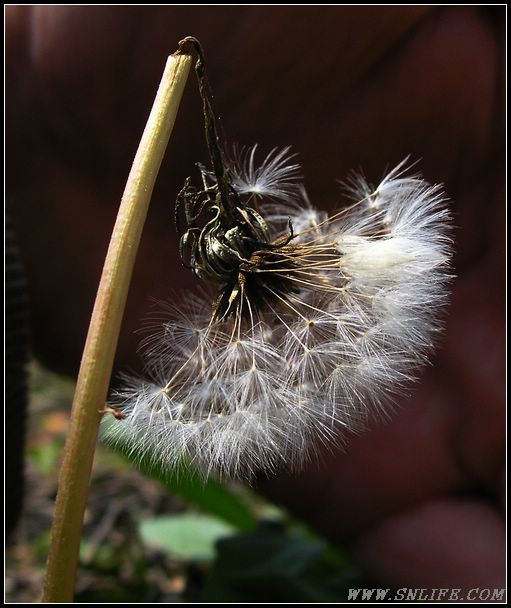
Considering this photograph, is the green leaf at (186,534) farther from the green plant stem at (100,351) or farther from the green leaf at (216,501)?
the green plant stem at (100,351)

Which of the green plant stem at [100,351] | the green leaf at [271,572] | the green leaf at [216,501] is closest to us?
the green plant stem at [100,351]

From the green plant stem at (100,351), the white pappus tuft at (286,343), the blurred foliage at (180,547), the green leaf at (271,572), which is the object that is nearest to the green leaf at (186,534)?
the blurred foliage at (180,547)

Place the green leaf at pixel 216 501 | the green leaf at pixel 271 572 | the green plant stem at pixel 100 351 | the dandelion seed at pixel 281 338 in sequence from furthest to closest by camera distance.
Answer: the green leaf at pixel 216 501 < the green leaf at pixel 271 572 < the dandelion seed at pixel 281 338 < the green plant stem at pixel 100 351

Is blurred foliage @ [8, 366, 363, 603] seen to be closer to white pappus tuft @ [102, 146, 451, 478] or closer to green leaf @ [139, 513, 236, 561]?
green leaf @ [139, 513, 236, 561]

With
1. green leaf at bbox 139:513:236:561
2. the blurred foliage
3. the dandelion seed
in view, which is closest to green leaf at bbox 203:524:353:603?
the blurred foliage

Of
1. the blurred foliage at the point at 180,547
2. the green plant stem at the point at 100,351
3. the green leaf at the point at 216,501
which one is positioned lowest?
the blurred foliage at the point at 180,547

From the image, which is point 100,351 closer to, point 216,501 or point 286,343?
point 286,343

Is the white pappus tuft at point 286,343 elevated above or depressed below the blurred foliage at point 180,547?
above

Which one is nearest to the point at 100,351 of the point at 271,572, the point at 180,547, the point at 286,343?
the point at 286,343

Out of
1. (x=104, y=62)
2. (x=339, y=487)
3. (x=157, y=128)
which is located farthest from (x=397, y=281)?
(x=339, y=487)
